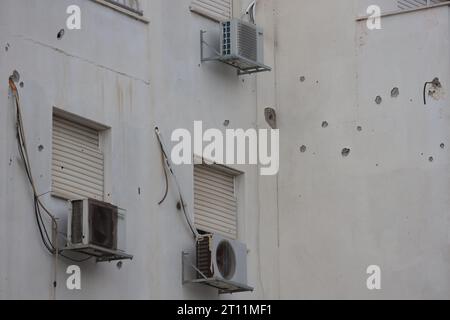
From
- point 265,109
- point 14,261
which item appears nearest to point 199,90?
point 265,109

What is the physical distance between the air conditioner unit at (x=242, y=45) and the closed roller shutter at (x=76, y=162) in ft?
7.77

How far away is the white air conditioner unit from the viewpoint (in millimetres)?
18422

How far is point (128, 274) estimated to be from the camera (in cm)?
1669

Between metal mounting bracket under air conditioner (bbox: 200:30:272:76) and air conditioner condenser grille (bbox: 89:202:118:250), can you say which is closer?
air conditioner condenser grille (bbox: 89:202:118:250)

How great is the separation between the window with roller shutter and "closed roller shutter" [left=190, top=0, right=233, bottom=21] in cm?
198

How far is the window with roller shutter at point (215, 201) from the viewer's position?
717 inches

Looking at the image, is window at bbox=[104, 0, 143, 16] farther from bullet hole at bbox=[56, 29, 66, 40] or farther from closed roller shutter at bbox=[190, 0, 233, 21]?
bullet hole at bbox=[56, 29, 66, 40]

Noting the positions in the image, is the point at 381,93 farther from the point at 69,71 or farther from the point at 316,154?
the point at 69,71

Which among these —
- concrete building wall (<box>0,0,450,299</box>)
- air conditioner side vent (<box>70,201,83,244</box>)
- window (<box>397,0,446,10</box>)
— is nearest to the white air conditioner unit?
concrete building wall (<box>0,0,450,299</box>)

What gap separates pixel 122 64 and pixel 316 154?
3.04 m

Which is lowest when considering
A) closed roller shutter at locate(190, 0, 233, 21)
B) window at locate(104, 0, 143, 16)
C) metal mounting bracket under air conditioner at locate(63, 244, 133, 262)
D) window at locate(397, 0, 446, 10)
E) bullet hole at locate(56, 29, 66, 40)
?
metal mounting bracket under air conditioner at locate(63, 244, 133, 262)
